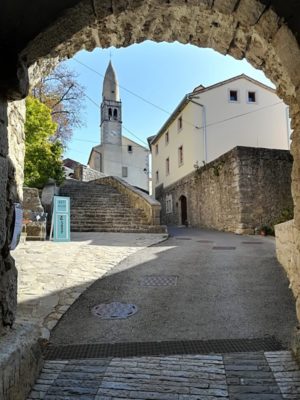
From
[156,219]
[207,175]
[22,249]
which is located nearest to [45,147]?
[156,219]

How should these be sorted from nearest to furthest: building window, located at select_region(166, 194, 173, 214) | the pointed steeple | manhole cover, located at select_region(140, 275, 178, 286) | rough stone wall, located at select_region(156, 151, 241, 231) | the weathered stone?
1. manhole cover, located at select_region(140, 275, 178, 286)
2. the weathered stone
3. rough stone wall, located at select_region(156, 151, 241, 231)
4. building window, located at select_region(166, 194, 173, 214)
5. the pointed steeple

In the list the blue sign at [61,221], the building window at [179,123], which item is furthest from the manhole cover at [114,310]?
the building window at [179,123]

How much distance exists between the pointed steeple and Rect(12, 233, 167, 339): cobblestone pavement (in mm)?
36482

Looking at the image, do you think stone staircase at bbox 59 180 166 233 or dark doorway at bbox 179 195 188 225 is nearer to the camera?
stone staircase at bbox 59 180 166 233

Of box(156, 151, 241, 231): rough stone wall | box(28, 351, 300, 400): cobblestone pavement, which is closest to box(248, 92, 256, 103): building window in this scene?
box(156, 151, 241, 231): rough stone wall

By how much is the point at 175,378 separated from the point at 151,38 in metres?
2.95

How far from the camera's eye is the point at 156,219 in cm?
1220

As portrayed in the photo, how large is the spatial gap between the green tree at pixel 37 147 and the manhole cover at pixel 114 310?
8903mm

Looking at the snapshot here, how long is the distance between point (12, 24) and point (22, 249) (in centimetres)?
615

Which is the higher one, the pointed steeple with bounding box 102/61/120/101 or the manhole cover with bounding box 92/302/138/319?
the pointed steeple with bounding box 102/61/120/101

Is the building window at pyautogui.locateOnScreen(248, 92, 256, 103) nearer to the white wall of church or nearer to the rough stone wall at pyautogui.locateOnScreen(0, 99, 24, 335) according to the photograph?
the rough stone wall at pyautogui.locateOnScreen(0, 99, 24, 335)

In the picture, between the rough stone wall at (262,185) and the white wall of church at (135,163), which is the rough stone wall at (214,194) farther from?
the white wall of church at (135,163)

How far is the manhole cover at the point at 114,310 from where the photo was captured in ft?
12.9

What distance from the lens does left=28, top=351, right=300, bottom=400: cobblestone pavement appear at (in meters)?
2.12
